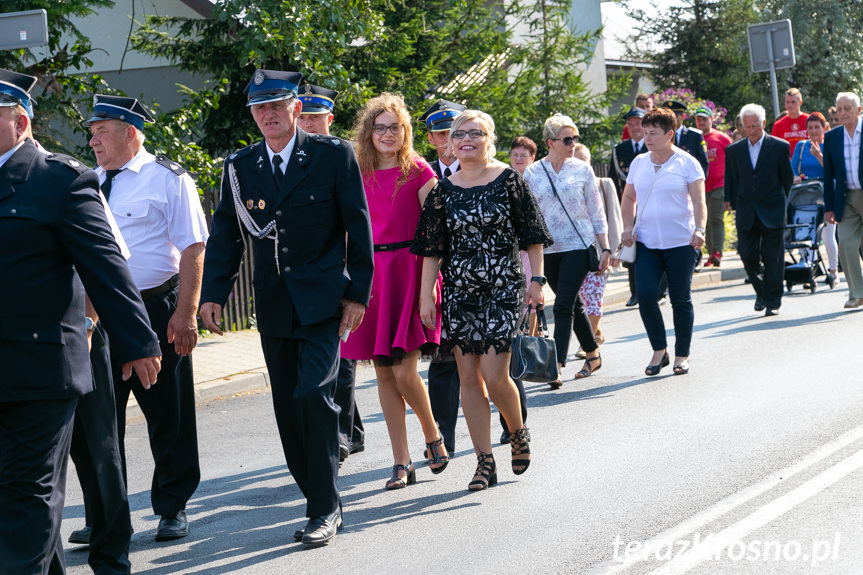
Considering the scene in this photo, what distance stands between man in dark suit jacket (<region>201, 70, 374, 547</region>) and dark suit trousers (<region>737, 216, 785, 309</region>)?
7.94 m

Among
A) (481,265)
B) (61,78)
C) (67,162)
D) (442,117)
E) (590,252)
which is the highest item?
(61,78)

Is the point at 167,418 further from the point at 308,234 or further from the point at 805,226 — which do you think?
the point at 805,226

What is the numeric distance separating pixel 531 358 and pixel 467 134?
1.29m

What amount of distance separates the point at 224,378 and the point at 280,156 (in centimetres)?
519

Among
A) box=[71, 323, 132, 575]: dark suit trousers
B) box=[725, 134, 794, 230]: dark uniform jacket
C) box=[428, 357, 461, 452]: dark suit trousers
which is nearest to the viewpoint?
box=[71, 323, 132, 575]: dark suit trousers

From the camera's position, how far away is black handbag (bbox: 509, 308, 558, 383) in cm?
657

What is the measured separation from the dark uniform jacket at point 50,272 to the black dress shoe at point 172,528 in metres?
1.86

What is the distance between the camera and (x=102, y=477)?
4832 millimetres

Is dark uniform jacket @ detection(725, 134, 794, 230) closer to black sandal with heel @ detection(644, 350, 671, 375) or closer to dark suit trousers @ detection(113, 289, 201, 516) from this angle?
black sandal with heel @ detection(644, 350, 671, 375)

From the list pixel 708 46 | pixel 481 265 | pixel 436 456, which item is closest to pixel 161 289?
pixel 481 265

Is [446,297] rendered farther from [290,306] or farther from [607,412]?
[607,412]

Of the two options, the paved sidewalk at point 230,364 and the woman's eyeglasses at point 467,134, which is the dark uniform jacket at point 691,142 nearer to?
the paved sidewalk at point 230,364

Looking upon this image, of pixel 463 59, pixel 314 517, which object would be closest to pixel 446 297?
pixel 314 517

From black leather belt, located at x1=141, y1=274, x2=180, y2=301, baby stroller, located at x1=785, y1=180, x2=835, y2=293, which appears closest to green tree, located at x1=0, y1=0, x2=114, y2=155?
black leather belt, located at x1=141, y1=274, x2=180, y2=301
